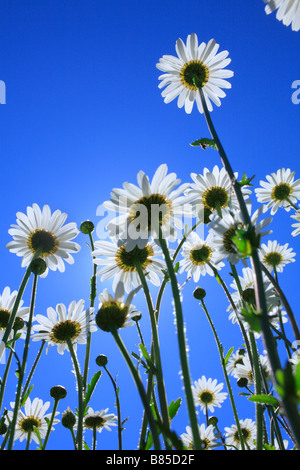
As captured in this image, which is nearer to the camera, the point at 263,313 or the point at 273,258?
the point at 263,313

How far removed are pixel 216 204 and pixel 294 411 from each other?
5.89ft

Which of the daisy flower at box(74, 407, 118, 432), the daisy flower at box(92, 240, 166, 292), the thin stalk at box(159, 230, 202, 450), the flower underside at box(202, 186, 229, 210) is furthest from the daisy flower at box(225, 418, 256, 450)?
the thin stalk at box(159, 230, 202, 450)

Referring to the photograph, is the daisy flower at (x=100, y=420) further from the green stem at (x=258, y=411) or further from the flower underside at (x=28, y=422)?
the green stem at (x=258, y=411)

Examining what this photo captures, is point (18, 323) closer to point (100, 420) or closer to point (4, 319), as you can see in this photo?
point (4, 319)

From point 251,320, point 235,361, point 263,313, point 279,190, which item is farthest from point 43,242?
point 279,190

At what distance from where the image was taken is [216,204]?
2461mm

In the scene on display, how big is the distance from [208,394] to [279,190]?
2.13 meters

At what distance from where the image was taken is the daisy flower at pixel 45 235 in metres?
2.52

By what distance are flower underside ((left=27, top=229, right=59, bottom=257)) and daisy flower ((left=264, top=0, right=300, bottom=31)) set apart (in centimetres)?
174

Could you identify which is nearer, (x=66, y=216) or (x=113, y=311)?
(x=113, y=311)

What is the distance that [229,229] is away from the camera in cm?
214
